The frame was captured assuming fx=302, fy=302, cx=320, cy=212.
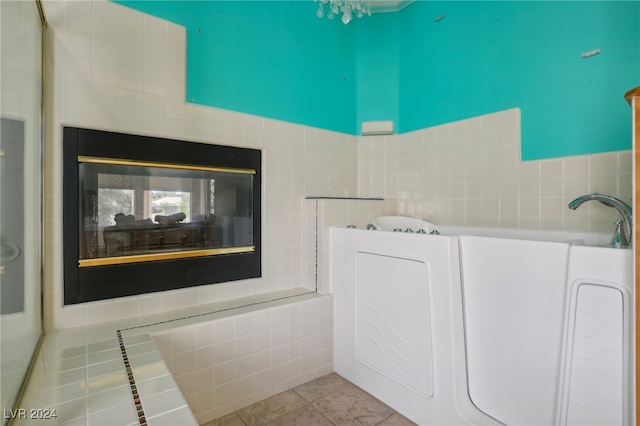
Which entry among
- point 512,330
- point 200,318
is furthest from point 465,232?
point 200,318

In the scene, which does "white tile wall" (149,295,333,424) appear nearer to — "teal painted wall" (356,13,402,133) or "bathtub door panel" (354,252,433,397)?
"bathtub door panel" (354,252,433,397)

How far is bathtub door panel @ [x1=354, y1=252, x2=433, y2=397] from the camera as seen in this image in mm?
1441

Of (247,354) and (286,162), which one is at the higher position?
(286,162)

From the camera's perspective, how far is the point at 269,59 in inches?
82.5

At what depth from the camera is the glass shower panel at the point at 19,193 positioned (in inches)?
33.9

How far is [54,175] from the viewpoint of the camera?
1394 mm

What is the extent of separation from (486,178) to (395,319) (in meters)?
1.14

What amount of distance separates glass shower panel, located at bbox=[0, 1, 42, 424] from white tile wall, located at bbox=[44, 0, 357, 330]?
0.28ft

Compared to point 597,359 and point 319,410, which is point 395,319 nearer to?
point 319,410

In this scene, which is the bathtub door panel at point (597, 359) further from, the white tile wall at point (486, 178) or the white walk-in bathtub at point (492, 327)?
the white tile wall at point (486, 178)

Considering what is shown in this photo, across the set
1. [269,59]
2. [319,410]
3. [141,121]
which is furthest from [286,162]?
[319,410]

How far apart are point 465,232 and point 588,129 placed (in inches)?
33.4

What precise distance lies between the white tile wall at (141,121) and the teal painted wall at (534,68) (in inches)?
44.5

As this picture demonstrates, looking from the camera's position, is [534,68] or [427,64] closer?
[534,68]
